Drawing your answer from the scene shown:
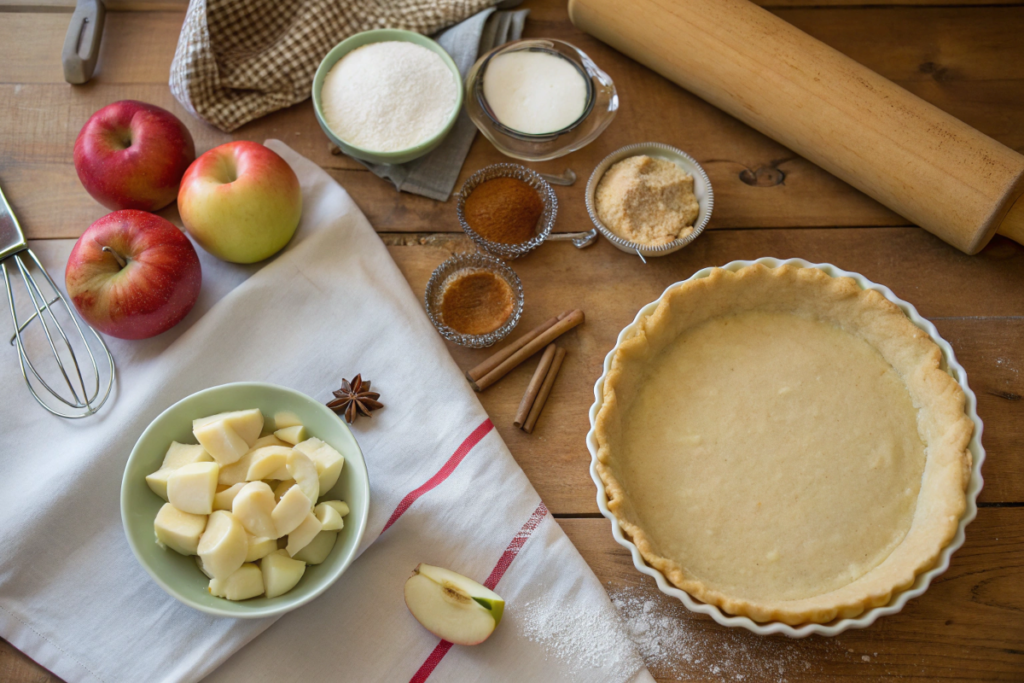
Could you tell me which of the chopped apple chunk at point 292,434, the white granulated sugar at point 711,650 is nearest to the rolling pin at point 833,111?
the white granulated sugar at point 711,650

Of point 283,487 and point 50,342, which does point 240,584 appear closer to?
point 283,487

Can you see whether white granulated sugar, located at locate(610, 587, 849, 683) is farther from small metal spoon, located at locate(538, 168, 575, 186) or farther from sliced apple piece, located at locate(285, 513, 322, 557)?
small metal spoon, located at locate(538, 168, 575, 186)

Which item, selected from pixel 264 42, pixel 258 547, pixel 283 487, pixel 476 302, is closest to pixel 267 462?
pixel 283 487

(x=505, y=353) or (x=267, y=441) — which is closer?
(x=267, y=441)

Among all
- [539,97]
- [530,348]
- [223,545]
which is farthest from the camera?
[539,97]

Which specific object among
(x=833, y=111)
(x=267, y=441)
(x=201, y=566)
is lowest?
(x=201, y=566)

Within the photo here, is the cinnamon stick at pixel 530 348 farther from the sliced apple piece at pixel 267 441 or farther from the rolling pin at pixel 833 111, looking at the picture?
the rolling pin at pixel 833 111
